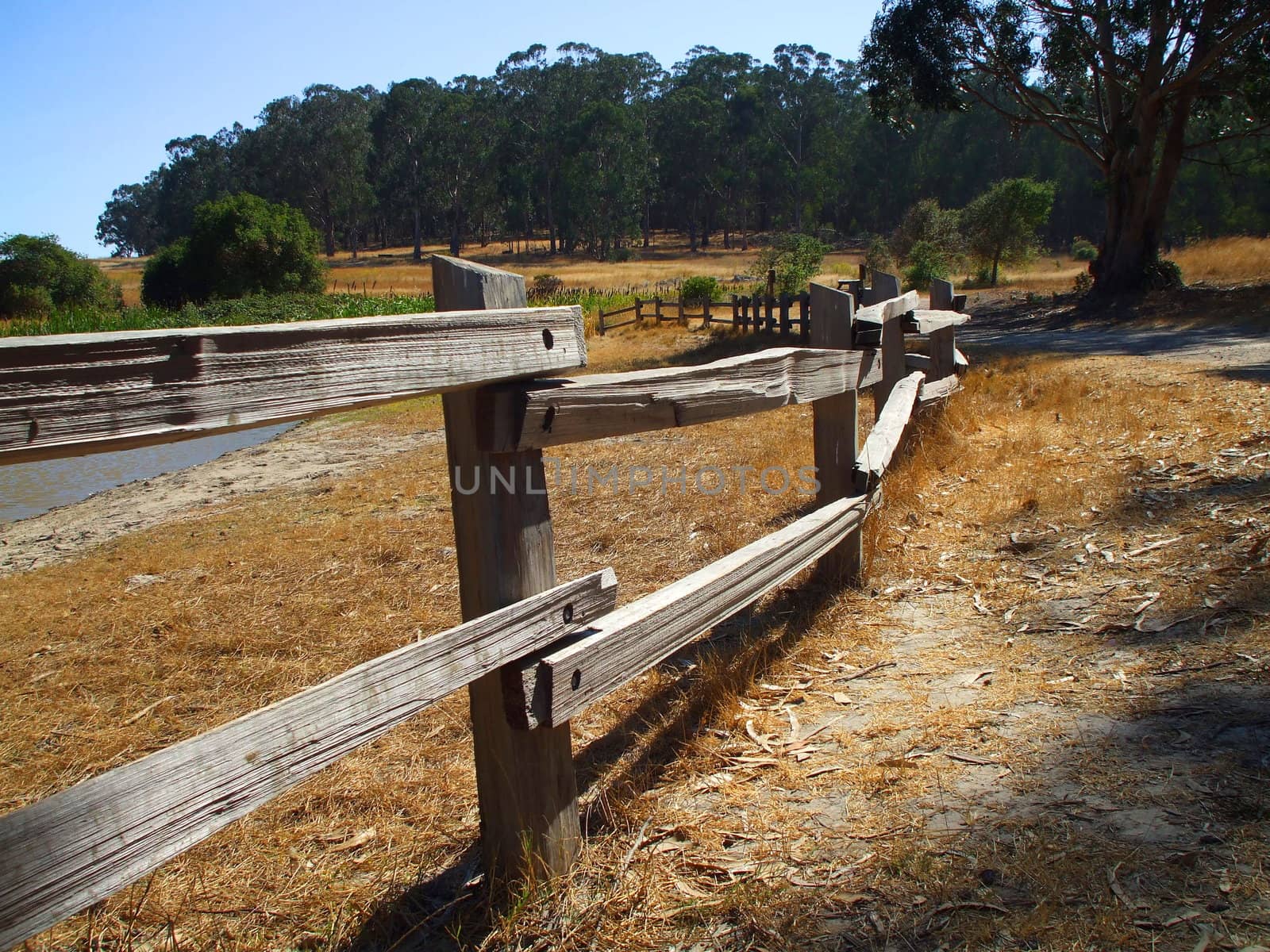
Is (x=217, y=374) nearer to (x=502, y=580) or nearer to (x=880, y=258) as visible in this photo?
(x=502, y=580)

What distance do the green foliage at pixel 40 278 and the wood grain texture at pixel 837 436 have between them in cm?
4637

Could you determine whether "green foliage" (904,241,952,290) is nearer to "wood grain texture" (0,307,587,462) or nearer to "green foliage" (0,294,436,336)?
"green foliage" (0,294,436,336)

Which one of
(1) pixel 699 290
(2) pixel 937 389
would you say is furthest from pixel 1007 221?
(2) pixel 937 389

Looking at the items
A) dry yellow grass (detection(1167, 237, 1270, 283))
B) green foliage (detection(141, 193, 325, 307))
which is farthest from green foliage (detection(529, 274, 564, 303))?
dry yellow grass (detection(1167, 237, 1270, 283))

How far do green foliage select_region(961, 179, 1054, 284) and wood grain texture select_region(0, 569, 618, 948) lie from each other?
41814mm

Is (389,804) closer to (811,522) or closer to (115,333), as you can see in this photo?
(811,522)

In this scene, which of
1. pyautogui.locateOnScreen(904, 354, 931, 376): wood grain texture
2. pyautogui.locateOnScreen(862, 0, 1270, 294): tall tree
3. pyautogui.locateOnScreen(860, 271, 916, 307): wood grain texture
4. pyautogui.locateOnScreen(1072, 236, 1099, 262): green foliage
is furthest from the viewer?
pyautogui.locateOnScreen(1072, 236, 1099, 262): green foliage

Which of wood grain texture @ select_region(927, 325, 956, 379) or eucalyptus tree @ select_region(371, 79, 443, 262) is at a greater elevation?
eucalyptus tree @ select_region(371, 79, 443, 262)

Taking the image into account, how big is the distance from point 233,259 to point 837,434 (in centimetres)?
4797

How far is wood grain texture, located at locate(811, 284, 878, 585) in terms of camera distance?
482cm

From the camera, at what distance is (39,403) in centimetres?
141

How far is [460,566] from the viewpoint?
7.77 ft

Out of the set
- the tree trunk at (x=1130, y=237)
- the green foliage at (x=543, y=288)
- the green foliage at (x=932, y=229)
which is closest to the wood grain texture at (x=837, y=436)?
the tree trunk at (x=1130, y=237)

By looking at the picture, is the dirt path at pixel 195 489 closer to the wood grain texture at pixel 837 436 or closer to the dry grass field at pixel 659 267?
the wood grain texture at pixel 837 436
